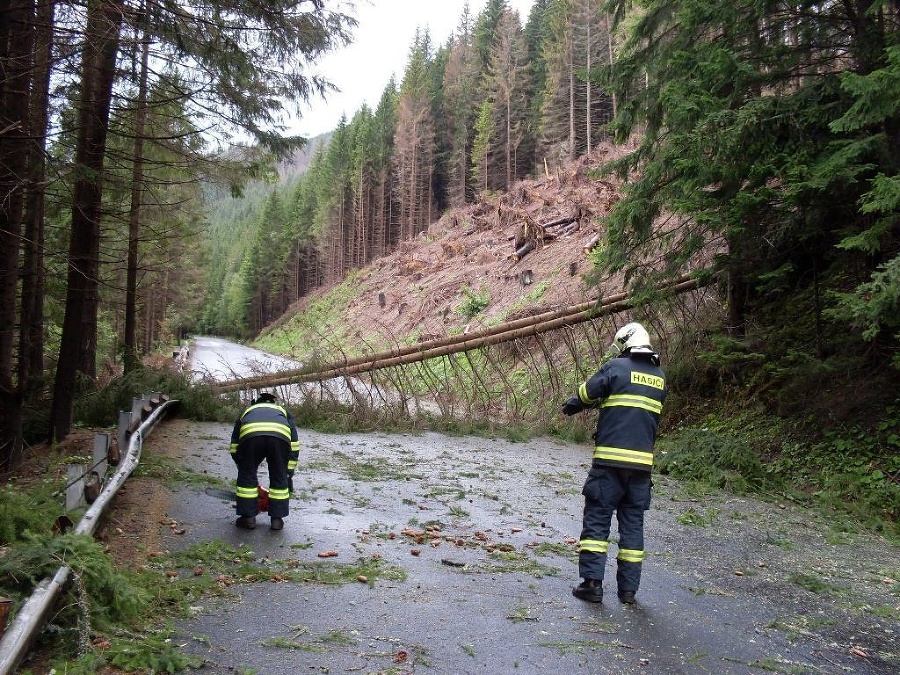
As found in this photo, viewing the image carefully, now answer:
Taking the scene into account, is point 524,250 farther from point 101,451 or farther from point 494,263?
point 101,451

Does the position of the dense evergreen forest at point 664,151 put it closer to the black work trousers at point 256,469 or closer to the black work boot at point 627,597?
the black work trousers at point 256,469

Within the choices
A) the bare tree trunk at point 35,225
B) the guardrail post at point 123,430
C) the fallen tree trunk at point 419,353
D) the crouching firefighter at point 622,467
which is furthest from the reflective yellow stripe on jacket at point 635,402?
the fallen tree trunk at point 419,353

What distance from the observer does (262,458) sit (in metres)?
6.24

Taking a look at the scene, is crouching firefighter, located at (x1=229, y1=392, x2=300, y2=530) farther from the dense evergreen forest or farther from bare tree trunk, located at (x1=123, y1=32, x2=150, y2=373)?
bare tree trunk, located at (x1=123, y1=32, x2=150, y2=373)

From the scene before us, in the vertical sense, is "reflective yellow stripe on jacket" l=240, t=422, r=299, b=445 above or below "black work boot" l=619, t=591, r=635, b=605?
above

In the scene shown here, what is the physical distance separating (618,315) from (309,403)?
7.06 meters

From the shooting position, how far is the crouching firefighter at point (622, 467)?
15.6 ft

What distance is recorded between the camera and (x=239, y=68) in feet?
30.5

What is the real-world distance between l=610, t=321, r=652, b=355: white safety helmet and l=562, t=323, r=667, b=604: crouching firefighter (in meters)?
0.02

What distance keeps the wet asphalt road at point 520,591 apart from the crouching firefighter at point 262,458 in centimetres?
21

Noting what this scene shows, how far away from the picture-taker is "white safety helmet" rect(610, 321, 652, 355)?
511 centimetres

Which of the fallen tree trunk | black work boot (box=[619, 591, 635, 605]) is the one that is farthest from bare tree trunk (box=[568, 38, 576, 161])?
black work boot (box=[619, 591, 635, 605])

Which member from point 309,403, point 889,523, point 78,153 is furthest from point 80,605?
point 309,403

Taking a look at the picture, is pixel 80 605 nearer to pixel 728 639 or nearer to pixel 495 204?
pixel 728 639
